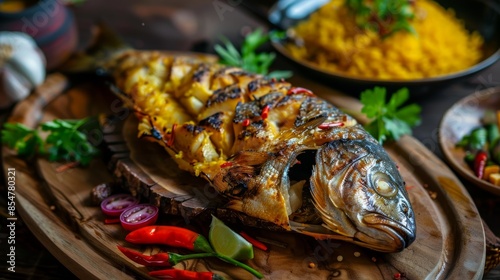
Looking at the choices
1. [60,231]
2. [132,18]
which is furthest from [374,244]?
[132,18]

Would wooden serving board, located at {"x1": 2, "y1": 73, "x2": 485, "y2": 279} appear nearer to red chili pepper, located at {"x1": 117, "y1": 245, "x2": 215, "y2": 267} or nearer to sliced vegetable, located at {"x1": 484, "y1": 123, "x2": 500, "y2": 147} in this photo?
red chili pepper, located at {"x1": 117, "y1": 245, "x2": 215, "y2": 267}

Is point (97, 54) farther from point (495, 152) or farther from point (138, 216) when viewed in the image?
point (495, 152)

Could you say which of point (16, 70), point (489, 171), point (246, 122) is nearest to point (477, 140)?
point (489, 171)

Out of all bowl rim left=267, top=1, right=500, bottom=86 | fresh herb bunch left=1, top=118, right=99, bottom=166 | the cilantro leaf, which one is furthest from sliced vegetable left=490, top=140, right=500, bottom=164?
the cilantro leaf

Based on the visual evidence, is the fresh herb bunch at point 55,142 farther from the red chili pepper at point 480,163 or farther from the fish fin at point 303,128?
the red chili pepper at point 480,163

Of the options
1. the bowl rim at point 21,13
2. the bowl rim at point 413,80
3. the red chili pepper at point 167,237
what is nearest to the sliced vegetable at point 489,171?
the bowl rim at point 413,80

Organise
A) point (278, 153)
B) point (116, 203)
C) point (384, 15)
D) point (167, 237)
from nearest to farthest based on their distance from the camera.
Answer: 1. point (278, 153)
2. point (167, 237)
3. point (116, 203)
4. point (384, 15)
